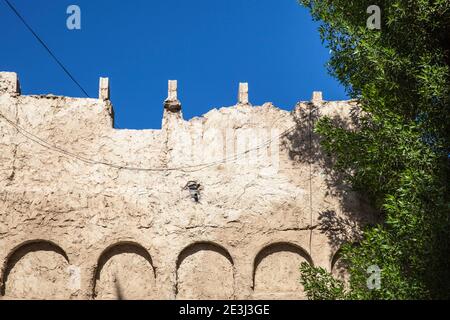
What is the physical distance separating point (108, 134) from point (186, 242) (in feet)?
10.9

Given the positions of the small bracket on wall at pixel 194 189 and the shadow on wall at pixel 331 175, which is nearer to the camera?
the shadow on wall at pixel 331 175

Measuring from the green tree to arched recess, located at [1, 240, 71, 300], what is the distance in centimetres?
555

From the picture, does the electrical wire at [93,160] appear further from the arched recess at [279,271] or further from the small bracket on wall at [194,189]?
the arched recess at [279,271]

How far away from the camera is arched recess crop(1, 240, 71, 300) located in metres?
13.2

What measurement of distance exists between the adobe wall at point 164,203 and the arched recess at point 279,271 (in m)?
0.02

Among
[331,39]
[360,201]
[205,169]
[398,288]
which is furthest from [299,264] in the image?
[331,39]

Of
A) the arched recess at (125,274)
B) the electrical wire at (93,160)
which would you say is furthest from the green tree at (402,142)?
the arched recess at (125,274)

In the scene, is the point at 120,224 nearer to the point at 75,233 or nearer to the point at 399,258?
the point at 75,233

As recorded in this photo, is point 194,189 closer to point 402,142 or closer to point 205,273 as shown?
point 205,273

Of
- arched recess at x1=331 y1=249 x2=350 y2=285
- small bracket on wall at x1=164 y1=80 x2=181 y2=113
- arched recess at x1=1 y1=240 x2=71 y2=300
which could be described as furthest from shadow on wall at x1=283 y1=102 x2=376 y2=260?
arched recess at x1=1 y1=240 x2=71 y2=300

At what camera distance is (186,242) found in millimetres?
13453

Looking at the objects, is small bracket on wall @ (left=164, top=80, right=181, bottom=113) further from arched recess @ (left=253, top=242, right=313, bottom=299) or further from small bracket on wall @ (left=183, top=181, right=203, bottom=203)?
arched recess @ (left=253, top=242, right=313, bottom=299)

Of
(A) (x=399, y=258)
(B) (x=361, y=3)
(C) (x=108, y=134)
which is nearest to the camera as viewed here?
(A) (x=399, y=258)

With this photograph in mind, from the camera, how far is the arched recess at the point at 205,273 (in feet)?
43.7
